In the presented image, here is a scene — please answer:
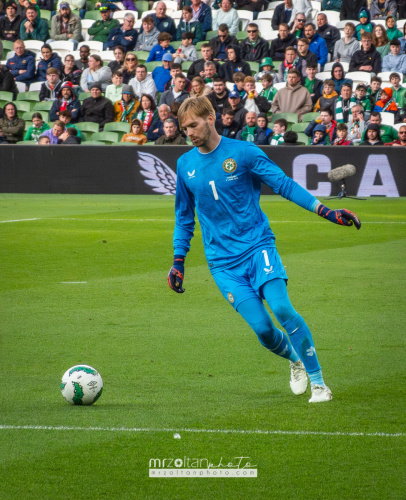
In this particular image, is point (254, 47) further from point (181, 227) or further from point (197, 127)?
point (197, 127)

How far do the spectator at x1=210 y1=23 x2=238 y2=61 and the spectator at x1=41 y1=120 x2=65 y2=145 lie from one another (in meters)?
4.64

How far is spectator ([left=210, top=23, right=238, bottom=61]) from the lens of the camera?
23.2 meters

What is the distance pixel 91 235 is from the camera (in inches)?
551

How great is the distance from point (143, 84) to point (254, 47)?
327 cm

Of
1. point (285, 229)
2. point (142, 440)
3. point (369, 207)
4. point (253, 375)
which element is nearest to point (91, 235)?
point (285, 229)

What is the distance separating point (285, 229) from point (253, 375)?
→ 9.04 meters

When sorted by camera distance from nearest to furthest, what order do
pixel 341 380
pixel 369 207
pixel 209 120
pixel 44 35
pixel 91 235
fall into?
pixel 209 120
pixel 341 380
pixel 91 235
pixel 369 207
pixel 44 35

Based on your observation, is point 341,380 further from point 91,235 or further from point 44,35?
point 44,35

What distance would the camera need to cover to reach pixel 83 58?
24.6m

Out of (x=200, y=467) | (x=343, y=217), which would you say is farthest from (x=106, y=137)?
(x=200, y=467)

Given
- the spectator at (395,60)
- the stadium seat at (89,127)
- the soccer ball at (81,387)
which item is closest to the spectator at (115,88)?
the stadium seat at (89,127)

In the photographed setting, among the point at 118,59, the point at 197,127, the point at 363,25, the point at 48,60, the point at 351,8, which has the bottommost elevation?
the point at 48,60

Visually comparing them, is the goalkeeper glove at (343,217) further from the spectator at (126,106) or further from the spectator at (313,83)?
the spectator at (126,106)

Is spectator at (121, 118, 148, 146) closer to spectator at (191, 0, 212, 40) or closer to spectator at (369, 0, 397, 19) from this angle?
spectator at (191, 0, 212, 40)
